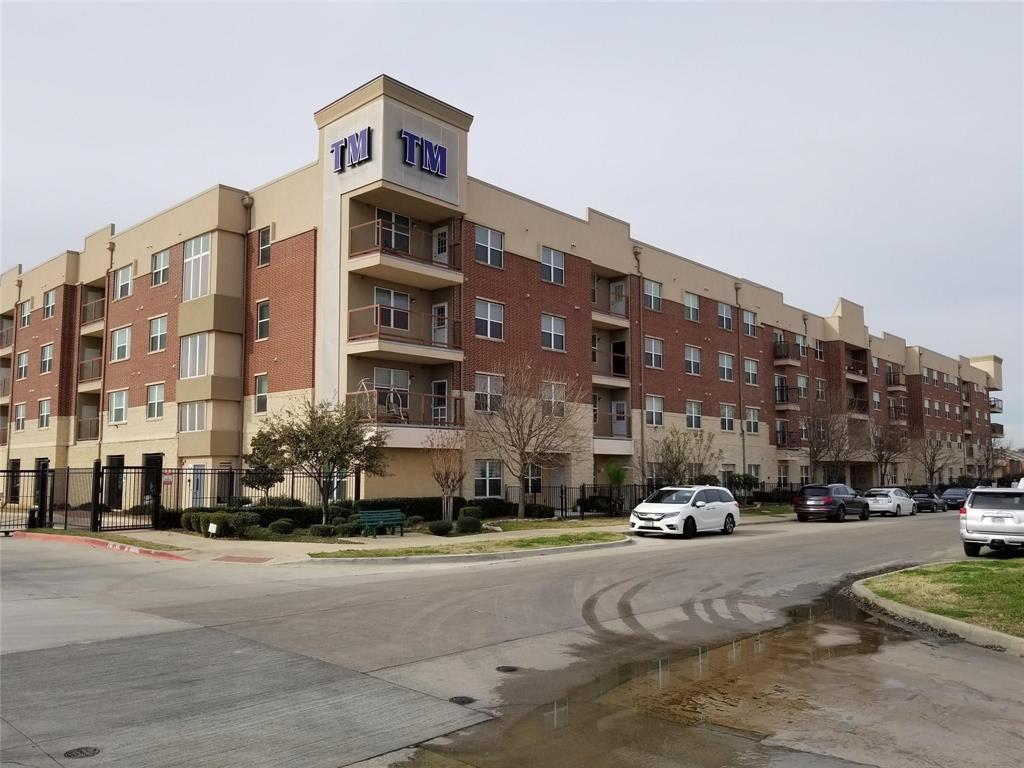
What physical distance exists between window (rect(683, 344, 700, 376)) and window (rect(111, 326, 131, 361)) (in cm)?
3003

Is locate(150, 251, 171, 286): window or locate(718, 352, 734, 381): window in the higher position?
locate(150, 251, 171, 286): window

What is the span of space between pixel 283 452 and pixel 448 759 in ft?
66.9

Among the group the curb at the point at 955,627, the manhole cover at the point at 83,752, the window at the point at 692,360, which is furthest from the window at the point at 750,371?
the manhole cover at the point at 83,752

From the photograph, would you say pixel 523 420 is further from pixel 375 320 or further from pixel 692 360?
pixel 692 360

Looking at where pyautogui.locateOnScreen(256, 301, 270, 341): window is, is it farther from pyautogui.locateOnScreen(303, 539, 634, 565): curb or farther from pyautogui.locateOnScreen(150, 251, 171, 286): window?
pyautogui.locateOnScreen(303, 539, 634, 565): curb

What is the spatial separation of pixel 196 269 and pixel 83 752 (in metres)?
33.0

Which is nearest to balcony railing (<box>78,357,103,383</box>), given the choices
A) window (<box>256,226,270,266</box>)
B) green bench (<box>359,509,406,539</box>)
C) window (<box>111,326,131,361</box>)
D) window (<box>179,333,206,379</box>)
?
window (<box>111,326,131,361</box>)

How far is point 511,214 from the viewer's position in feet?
117

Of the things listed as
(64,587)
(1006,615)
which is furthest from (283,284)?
(1006,615)

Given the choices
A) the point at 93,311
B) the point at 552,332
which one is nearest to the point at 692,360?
the point at 552,332

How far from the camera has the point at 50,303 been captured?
151ft

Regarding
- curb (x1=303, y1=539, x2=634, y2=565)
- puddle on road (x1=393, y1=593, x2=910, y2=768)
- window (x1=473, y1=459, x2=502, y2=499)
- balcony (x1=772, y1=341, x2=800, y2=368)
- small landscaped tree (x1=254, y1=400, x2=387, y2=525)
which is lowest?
curb (x1=303, y1=539, x2=634, y2=565)

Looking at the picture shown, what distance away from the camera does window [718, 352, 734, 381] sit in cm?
4972

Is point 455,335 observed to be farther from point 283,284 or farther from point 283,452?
point 283,452
